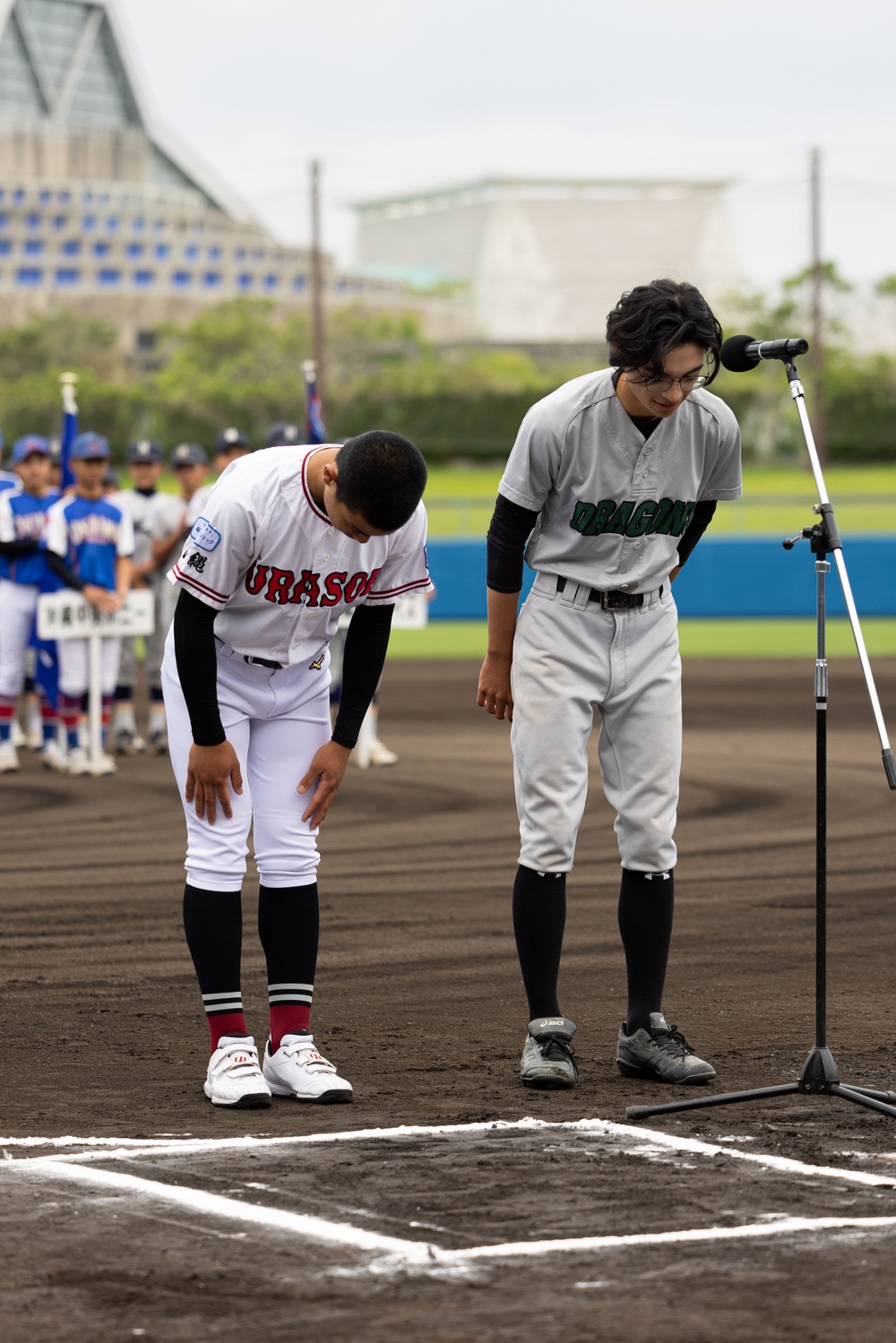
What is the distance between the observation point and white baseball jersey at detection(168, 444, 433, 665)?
473 cm

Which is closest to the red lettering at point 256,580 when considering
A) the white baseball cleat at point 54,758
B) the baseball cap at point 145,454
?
the white baseball cleat at point 54,758

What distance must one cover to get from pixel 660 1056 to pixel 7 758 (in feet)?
28.6

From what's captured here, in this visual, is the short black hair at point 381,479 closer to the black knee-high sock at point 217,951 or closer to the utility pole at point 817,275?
the black knee-high sock at point 217,951

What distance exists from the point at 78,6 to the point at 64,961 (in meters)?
130

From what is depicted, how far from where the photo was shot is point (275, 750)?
5.07m

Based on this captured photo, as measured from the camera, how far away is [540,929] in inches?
204

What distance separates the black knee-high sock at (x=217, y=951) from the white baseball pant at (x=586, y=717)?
0.86m

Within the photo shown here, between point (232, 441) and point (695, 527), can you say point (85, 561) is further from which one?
point (695, 527)

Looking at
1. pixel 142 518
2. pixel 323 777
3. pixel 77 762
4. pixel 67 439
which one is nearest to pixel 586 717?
pixel 323 777

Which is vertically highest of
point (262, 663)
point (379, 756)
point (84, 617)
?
point (262, 663)

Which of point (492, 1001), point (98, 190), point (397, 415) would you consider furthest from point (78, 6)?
point (492, 1001)

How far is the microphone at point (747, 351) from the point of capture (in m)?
4.85

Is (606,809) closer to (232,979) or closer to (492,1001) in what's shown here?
(492,1001)

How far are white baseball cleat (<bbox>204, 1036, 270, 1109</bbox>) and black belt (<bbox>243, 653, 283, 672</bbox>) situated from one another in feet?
3.38
